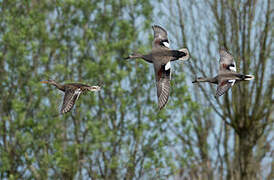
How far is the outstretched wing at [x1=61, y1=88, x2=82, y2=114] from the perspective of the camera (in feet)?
22.1

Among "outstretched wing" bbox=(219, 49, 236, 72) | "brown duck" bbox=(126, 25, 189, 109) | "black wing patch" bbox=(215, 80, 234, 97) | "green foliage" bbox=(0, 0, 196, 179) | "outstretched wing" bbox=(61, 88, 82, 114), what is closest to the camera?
"brown duck" bbox=(126, 25, 189, 109)

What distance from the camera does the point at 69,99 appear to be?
691cm

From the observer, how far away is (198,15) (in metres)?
16.4

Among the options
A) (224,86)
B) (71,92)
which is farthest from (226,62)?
(71,92)

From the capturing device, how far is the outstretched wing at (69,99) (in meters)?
6.74

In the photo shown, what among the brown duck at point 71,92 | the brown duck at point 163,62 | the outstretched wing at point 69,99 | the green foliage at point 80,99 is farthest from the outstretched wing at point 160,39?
the green foliage at point 80,99

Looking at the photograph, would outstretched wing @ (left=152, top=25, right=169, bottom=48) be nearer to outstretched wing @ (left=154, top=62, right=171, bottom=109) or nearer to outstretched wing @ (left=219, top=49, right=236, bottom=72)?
outstretched wing @ (left=154, top=62, right=171, bottom=109)

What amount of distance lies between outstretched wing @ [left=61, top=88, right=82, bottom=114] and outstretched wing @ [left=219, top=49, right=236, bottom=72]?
74.7 inches

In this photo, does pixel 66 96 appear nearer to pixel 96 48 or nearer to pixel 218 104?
pixel 218 104

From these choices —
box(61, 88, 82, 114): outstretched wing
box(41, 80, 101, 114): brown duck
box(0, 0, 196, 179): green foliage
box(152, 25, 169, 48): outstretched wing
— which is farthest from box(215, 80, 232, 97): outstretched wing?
box(0, 0, 196, 179): green foliage

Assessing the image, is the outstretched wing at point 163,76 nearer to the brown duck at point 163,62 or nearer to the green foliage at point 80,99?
the brown duck at point 163,62

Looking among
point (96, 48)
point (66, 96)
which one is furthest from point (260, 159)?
point (66, 96)

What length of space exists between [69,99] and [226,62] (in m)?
2.22

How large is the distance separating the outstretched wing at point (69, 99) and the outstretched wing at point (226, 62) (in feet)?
6.23
